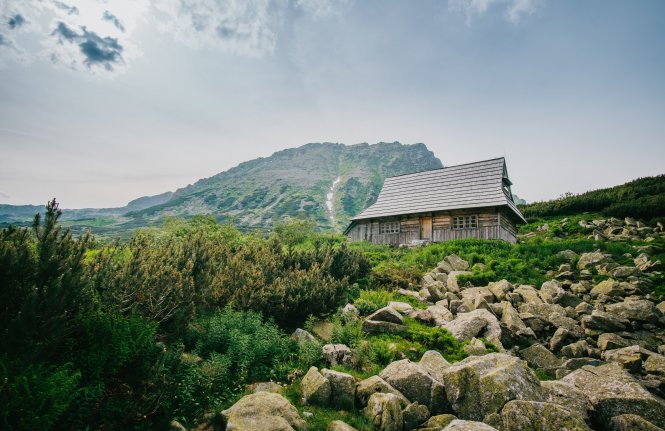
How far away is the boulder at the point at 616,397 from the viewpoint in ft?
15.7

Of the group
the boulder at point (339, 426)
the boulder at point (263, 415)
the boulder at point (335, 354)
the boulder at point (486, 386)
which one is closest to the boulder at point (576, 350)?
the boulder at point (486, 386)

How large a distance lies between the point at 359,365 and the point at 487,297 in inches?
228

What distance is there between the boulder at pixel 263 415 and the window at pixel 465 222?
2226cm

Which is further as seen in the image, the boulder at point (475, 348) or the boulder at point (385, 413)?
the boulder at point (475, 348)

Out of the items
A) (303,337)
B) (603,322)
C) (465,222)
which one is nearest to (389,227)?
(465,222)

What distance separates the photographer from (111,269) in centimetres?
613

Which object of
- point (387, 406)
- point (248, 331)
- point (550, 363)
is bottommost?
point (550, 363)

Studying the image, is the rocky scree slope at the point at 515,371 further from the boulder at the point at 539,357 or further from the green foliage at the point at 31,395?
the green foliage at the point at 31,395

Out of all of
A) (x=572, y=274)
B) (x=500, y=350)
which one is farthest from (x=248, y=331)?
(x=572, y=274)

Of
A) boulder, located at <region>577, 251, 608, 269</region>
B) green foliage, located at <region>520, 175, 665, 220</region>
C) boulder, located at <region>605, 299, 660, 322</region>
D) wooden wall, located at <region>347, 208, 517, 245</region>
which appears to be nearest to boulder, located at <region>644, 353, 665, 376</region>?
boulder, located at <region>605, 299, 660, 322</region>

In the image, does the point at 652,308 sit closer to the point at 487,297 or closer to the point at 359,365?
the point at 487,297

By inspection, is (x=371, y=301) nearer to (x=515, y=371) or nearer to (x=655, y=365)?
(x=515, y=371)

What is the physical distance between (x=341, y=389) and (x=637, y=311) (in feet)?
30.0

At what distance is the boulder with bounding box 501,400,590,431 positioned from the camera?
422 centimetres
